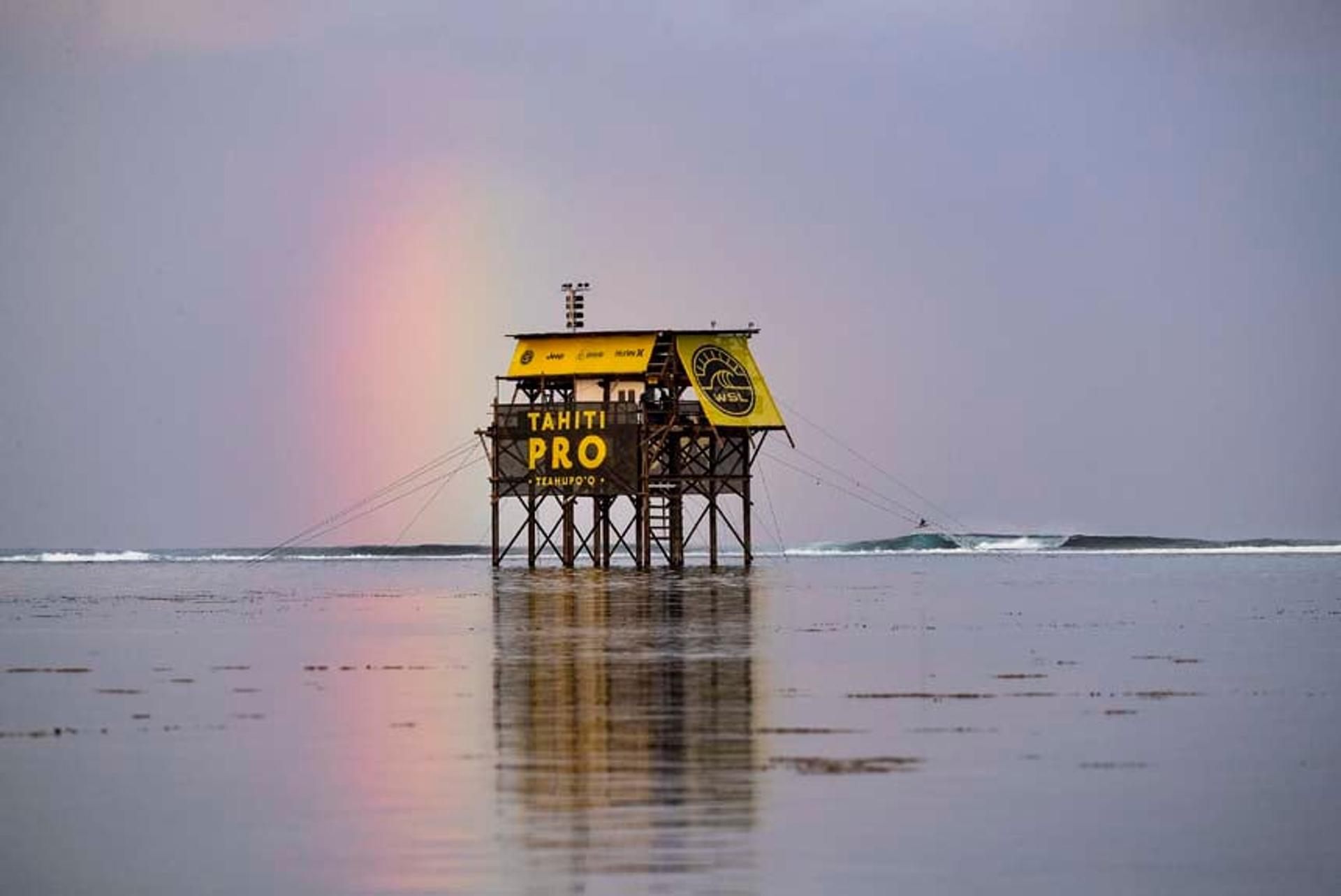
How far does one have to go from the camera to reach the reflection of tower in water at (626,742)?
2019 centimetres

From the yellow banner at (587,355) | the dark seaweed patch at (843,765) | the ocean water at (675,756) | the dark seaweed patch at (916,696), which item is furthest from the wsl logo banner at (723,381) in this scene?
the dark seaweed patch at (843,765)

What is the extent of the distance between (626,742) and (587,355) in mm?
67235

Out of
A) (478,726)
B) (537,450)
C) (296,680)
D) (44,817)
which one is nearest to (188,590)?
(537,450)

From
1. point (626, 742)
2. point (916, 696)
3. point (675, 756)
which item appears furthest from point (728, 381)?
point (675, 756)

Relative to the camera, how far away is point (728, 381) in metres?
95.1

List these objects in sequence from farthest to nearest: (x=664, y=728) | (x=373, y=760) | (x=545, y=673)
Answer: (x=545, y=673) → (x=664, y=728) → (x=373, y=760)

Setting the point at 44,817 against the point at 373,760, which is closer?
the point at 44,817

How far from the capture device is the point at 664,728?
28.7 m

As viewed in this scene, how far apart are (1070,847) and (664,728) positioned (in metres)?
9.12

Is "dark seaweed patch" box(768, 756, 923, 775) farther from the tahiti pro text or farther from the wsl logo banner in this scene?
the tahiti pro text

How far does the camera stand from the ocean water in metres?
19.4

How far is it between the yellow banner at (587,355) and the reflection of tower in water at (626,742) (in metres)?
39.0

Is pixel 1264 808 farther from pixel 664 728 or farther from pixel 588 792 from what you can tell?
pixel 664 728

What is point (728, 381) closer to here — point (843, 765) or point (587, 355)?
point (587, 355)
